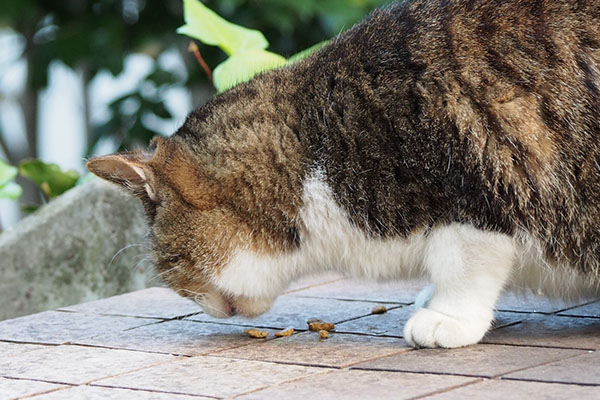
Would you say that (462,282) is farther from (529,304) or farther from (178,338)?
(178,338)

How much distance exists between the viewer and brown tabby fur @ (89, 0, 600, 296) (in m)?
2.65

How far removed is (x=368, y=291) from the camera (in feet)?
11.8

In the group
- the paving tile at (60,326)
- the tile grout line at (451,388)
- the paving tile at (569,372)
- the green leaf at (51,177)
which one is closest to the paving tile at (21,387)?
the paving tile at (60,326)

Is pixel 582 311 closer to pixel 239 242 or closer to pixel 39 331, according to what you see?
pixel 239 242

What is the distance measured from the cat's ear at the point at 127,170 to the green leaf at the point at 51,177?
1850mm

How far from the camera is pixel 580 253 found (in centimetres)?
270

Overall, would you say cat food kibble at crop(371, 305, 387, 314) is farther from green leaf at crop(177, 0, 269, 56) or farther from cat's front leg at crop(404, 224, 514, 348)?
green leaf at crop(177, 0, 269, 56)

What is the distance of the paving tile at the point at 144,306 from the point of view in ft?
11.2

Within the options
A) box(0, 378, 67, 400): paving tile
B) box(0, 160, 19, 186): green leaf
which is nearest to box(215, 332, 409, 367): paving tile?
box(0, 378, 67, 400): paving tile

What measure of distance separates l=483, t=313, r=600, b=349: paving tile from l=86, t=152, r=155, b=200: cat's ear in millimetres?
1092

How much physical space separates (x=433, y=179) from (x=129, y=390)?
3.20 ft

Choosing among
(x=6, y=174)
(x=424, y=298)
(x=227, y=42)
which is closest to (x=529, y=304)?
(x=424, y=298)

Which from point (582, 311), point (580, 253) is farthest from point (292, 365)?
point (582, 311)

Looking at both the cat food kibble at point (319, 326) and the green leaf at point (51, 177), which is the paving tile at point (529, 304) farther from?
the green leaf at point (51, 177)
